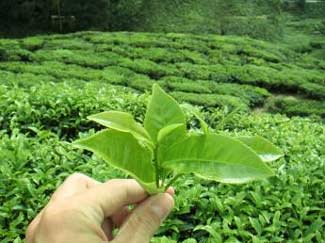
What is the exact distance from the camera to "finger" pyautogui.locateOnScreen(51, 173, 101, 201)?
1431 millimetres

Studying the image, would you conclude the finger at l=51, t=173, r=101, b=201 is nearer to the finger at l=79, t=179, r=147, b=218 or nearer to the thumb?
the finger at l=79, t=179, r=147, b=218

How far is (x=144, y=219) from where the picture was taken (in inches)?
50.5

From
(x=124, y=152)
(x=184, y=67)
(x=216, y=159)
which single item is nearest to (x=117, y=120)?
(x=124, y=152)

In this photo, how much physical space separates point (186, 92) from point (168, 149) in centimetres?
715

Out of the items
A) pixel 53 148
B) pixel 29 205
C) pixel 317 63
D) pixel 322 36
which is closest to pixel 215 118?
pixel 53 148

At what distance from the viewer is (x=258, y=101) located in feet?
28.5

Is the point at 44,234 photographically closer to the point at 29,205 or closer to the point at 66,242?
the point at 66,242

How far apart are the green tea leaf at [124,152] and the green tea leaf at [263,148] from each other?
0.20 m

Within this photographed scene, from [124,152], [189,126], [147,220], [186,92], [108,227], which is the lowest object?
[186,92]

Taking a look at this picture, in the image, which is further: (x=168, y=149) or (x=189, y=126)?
(x=189, y=126)

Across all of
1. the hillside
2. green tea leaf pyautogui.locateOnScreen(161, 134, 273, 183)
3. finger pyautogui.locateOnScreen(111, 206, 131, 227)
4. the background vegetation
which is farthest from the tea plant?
the hillside

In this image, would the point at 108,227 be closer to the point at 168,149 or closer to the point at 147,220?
the point at 147,220

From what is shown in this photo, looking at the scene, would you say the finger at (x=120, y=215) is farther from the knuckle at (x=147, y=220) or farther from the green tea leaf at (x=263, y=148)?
the green tea leaf at (x=263, y=148)

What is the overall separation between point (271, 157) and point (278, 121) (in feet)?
12.6
